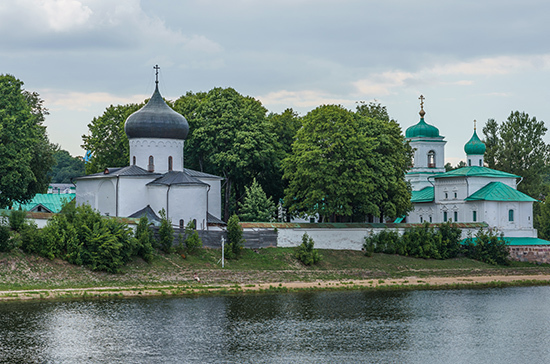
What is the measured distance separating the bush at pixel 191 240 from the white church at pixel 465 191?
75.0ft

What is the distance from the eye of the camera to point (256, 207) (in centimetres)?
5269

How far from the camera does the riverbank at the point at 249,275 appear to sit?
36281 mm

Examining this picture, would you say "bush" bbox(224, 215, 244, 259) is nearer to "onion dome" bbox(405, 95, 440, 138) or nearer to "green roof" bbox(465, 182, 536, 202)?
"green roof" bbox(465, 182, 536, 202)

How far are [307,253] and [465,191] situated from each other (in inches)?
729

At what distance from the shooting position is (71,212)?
40.7 meters

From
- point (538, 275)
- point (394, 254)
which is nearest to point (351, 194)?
point (394, 254)

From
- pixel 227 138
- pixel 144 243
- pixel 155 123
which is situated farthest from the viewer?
pixel 227 138

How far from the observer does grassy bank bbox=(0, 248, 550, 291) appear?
37062mm

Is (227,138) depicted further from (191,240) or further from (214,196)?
(191,240)

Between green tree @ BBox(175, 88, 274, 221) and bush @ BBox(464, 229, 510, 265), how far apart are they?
48.7ft

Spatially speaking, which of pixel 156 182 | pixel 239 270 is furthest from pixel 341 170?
pixel 156 182

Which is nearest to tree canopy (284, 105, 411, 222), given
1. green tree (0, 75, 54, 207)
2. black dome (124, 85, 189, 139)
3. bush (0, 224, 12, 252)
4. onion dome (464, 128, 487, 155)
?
black dome (124, 85, 189, 139)

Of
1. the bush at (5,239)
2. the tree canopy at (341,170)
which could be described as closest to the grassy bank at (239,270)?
the bush at (5,239)

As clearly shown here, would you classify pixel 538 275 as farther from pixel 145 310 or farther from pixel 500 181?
pixel 145 310
